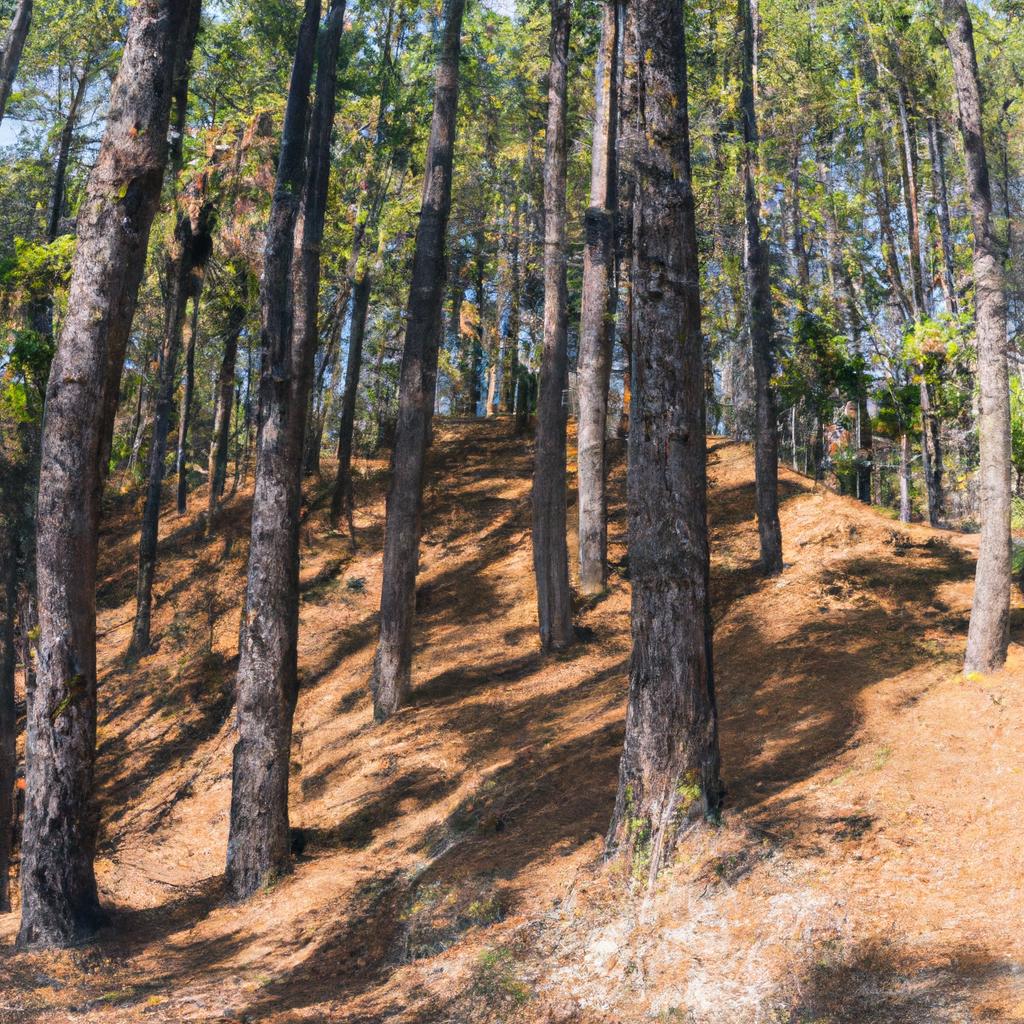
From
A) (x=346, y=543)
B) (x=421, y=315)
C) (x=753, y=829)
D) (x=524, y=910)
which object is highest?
(x=421, y=315)

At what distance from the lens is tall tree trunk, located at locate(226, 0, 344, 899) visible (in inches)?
373

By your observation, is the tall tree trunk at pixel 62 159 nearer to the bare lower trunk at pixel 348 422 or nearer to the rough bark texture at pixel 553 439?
the bare lower trunk at pixel 348 422

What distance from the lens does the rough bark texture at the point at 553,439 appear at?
14.1 metres

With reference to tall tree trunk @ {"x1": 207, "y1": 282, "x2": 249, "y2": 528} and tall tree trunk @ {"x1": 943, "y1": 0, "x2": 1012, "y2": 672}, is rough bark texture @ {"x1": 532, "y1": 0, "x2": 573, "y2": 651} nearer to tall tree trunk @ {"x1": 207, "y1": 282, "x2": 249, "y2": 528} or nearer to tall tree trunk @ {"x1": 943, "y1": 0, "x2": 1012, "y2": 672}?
tall tree trunk @ {"x1": 943, "y1": 0, "x2": 1012, "y2": 672}

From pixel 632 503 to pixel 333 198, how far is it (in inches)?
650

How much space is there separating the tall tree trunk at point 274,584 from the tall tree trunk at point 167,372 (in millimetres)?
9170

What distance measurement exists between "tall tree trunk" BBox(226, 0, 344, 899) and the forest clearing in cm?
5

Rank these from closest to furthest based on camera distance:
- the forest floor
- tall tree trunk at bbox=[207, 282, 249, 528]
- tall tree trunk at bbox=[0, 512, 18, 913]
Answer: the forest floor
tall tree trunk at bbox=[0, 512, 18, 913]
tall tree trunk at bbox=[207, 282, 249, 528]

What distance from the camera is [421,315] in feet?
44.3

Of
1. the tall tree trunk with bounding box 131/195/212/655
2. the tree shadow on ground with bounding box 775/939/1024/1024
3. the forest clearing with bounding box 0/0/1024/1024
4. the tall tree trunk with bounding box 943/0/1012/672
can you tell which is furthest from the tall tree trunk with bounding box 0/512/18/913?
the tall tree trunk with bounding box 943/0/1012/672

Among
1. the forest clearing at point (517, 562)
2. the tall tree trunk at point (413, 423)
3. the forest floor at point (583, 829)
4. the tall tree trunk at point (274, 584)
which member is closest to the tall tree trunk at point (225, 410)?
the forest clearing at point (517, 562)

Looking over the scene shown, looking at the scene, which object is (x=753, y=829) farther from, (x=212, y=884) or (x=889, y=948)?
(x=212, y=884)

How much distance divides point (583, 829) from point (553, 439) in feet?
23.6

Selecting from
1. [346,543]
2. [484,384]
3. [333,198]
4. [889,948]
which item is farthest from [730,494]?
[484,384]
